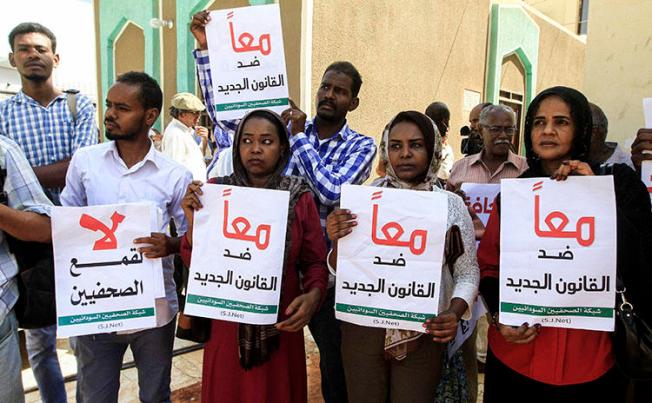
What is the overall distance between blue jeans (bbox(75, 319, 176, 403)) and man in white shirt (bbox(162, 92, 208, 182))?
3099 millimetres

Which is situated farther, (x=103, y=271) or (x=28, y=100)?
(x=28, y=100)

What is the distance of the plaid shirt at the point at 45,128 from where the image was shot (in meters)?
2.73

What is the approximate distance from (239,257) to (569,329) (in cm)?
137

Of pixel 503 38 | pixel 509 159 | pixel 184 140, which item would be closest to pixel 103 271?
pixel 509 159

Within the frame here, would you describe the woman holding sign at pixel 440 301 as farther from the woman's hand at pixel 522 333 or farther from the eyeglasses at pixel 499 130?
the eyeglasses at pixel 499 130

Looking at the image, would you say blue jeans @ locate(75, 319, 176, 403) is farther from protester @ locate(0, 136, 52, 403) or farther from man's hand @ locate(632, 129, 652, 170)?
man's hand @ locate(632, 129, 652, 170)

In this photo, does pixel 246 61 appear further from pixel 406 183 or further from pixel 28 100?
pixel 28 100

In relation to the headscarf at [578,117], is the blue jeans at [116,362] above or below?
below

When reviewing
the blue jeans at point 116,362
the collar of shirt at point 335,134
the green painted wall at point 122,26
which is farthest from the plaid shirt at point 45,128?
the green painted wall at point 122,26

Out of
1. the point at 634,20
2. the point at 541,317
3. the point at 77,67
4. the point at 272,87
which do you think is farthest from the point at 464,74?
the point at 77,67

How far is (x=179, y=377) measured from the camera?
3736mm

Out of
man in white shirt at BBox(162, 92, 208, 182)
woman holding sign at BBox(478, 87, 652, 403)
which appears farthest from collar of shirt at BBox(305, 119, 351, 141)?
man in white shirt at BBox(162, 92, 208, 182)

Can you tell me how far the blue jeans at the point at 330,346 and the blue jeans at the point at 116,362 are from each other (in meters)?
0.79

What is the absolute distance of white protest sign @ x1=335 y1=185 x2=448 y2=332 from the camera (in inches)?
76.8
